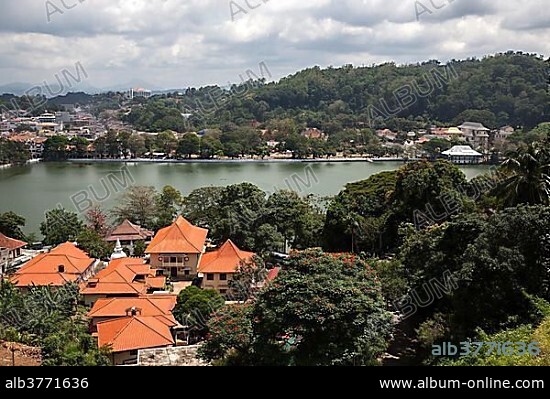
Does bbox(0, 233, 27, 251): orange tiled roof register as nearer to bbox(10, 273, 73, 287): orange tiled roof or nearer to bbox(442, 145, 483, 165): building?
bbox(10, 273, 73, 287): orange tiled roof

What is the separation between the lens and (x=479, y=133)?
1246 inches

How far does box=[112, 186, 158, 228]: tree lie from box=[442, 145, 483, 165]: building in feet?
54.1

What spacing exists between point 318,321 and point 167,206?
937 cm

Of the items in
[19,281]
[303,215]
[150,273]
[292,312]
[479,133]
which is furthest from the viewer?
[479,133]

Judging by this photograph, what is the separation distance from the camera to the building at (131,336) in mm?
5379

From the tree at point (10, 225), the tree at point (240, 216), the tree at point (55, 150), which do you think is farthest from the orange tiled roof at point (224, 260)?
the tree at point (55, 150)

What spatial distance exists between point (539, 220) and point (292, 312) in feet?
5.86

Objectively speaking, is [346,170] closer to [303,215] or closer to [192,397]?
[303,215]

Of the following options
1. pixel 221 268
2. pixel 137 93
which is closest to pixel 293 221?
pixel 221 268

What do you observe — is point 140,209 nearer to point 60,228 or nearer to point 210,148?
point 60,228

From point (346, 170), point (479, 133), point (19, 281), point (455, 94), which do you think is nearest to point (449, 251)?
point (19, 281)

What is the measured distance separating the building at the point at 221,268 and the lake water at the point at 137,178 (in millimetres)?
6766

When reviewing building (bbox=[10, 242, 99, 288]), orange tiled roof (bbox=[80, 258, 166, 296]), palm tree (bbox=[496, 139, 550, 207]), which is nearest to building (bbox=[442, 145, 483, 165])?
orange tiled roof (bbox=[80, 258, 166, 296])

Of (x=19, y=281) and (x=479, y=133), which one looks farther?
(x=479, y=133)
